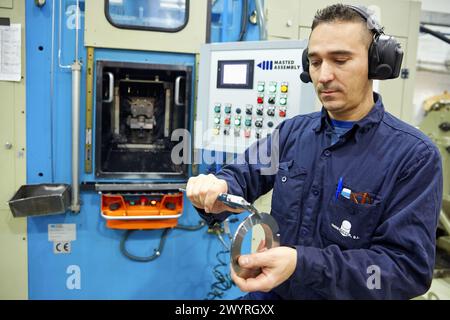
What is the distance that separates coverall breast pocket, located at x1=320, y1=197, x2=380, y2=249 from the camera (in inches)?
39.2

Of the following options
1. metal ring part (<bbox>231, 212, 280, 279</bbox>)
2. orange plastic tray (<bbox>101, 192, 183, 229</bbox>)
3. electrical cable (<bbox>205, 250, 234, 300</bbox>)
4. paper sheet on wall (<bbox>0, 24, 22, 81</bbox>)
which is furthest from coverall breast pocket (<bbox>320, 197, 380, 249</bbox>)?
paper sheet on wall (<bbox>0, 24, 22, 81</bbox>)

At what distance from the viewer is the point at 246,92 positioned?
1.73m

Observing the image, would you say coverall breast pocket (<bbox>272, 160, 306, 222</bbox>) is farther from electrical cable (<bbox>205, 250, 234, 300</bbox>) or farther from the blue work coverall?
electrical cable (<bbox>205, 250, 234, 300</bbox>)

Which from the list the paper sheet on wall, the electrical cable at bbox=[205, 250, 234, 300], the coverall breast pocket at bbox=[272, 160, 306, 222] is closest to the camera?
the coverall breast pocket at bbox=[272, 160, 306, 222]

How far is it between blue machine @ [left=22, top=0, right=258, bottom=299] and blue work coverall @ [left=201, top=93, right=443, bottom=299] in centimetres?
84

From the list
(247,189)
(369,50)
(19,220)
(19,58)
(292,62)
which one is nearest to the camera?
(369,50)

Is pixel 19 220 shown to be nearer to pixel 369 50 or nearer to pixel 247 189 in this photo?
pixel 247 189

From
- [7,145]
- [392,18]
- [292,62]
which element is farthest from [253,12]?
[7,145]

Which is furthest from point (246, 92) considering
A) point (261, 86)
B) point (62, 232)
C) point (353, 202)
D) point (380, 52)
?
point (62, 232)

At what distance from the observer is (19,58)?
1.77 meters

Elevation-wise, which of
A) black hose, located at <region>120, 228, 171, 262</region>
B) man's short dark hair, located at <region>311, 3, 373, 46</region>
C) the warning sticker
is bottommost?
black hose, located at <region>120, 228, 171, 262</region>

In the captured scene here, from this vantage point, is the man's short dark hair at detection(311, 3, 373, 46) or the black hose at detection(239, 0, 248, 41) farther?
the black hose at detection(239, 0, 248, 41)

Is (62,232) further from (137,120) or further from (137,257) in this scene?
(137,120)

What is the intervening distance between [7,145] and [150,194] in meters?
0.79
